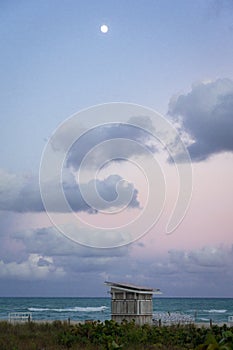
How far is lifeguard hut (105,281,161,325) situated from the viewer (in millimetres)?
29297

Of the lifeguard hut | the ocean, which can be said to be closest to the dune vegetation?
the lifeguard hut

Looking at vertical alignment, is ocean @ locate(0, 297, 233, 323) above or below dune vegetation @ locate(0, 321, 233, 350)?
above

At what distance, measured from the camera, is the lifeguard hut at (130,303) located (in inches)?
1153

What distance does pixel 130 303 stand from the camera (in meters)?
29.3

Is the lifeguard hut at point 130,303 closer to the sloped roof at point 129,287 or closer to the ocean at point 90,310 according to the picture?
the sloped roof at point 129,287

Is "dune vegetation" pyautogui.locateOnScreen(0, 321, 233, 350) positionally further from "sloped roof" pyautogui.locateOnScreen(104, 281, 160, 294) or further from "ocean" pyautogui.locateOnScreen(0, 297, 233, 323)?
"ocean" pyautogui.locateOnScreen(0, 297, 233, 323)

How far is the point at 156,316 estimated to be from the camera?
3791 cm

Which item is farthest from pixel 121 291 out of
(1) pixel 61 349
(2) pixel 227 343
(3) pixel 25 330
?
(2) pixel 227 343

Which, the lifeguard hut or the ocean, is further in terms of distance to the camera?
the ocean

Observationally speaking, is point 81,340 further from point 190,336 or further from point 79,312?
point 79,312

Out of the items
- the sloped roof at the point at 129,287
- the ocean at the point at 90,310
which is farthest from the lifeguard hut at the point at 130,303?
the ocean at the point at 90,310

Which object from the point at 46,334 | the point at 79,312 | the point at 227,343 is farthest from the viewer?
the point at 79,312

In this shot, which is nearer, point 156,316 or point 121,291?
point 121,291

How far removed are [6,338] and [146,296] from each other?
874cm
